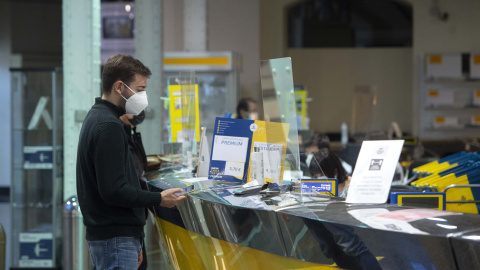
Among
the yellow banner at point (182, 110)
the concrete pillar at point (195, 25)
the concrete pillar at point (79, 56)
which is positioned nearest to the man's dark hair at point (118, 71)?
Result: the yellow banner at point (182, 110)

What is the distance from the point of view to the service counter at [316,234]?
1.85 m

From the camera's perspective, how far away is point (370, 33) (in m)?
15.1

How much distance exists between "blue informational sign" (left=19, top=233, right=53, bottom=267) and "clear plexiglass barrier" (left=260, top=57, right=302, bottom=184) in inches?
156

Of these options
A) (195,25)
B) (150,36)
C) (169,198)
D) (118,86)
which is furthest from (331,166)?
(195,25)

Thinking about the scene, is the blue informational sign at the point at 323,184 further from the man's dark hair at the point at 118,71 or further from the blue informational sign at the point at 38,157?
the blue informational sign at the point at 38,157

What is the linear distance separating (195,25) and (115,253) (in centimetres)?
872

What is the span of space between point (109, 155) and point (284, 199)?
70 centimetres

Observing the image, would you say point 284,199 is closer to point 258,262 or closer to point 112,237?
point 258,262

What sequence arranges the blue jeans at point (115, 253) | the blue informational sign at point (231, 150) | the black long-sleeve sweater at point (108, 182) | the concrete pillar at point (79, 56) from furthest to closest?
the concrete pillar at point (79, 56) → the blue informational sign at point (231, 150) → the blue jeans at point (115, 253) → the black long-sleeve sweater at point (108, 182)

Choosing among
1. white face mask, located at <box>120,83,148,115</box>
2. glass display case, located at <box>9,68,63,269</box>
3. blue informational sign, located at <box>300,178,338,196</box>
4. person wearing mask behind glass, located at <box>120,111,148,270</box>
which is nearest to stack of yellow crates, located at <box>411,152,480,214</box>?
blue informational sign, located at <box>300,178,338,196</box>

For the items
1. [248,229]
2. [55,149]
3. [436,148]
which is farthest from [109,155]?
[436,148]

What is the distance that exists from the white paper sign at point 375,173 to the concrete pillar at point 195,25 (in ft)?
28.9

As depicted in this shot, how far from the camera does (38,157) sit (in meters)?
6.29

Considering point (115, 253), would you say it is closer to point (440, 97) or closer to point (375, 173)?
point (375, 173)
